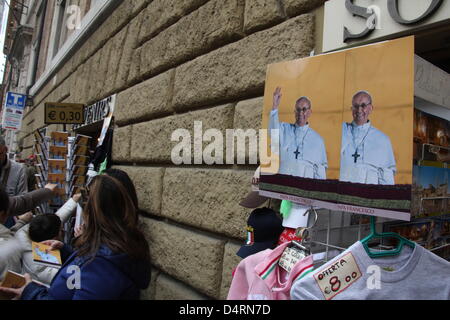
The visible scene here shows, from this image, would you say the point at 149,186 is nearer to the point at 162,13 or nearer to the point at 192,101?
the point at 192,101

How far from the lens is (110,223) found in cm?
223

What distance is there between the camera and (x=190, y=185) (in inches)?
115

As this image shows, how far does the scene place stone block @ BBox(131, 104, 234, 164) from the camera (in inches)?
104

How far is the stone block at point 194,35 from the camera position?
264cm

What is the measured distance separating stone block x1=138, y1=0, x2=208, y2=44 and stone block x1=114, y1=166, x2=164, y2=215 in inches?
58.9

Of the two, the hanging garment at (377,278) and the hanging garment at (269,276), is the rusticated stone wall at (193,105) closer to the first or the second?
the hanging garment at (269,276)

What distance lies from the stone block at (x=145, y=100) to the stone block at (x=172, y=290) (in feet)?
5.13

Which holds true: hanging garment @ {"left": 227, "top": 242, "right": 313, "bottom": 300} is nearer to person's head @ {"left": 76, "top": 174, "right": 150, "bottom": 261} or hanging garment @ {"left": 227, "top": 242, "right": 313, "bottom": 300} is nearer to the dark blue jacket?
the dark blue jacket

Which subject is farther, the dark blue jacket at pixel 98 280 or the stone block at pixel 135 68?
the stone block at pixel 135 68

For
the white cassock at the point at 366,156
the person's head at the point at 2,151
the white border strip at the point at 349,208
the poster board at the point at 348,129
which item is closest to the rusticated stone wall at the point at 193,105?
the poster board at the point at 348,129

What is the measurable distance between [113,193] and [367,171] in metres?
1.72

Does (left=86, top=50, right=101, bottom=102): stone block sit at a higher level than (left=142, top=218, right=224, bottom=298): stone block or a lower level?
higher

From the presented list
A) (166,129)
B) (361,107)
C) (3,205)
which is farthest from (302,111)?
(3,205)

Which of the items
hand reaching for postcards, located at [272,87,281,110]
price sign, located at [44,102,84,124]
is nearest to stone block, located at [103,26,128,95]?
price sign, located at [44,102,84,124]
